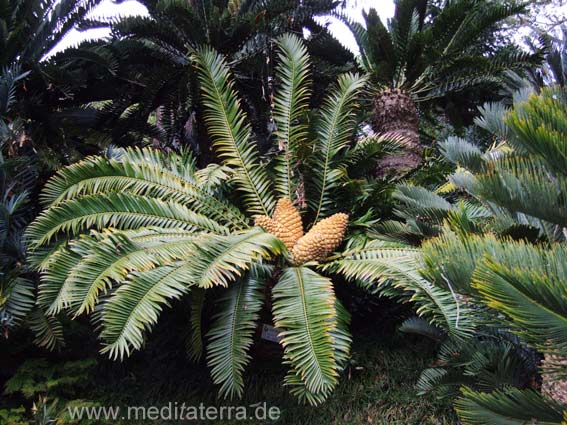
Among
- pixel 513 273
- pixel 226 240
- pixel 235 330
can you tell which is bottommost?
pixel 235 330

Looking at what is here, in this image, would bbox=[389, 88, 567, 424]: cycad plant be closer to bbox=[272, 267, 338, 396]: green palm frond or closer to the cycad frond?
bbox=[272, 267, 338, 396]: green palm frond

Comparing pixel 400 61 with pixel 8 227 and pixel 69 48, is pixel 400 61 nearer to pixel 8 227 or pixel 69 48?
pixel 69 48

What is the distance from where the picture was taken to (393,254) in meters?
3.69

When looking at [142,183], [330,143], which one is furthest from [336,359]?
[142,183]

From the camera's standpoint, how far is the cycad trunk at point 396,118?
5.67 meters

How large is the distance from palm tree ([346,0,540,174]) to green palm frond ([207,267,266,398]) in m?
2.48

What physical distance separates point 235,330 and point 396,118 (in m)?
3.40

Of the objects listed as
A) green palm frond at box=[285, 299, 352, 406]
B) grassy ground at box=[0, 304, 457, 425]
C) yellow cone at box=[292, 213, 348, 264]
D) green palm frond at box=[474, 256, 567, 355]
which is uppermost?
green palm frond at box=[474, 256, 567, 355]

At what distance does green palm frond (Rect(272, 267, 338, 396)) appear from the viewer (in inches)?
115

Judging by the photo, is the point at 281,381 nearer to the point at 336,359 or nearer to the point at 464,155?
the point at 336,359

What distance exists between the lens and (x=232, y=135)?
4.45m

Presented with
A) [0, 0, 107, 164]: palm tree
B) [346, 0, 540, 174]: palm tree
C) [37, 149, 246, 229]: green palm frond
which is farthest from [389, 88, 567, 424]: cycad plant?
[0, 0, 107, 164]: palm tree

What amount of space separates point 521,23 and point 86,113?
→ 9845 millimetres

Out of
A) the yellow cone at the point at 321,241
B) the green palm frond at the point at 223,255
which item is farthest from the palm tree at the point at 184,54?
the green palm frond at the point at 223,255
